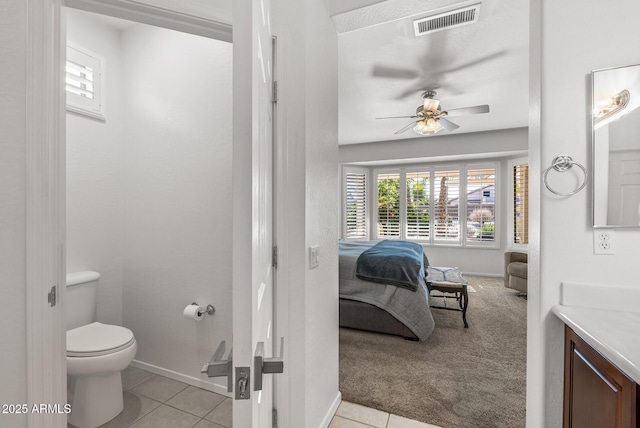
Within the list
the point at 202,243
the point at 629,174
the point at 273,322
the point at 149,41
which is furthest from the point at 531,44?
the point at 149,41

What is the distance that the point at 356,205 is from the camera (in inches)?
261

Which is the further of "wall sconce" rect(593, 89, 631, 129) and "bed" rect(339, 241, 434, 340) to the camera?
"bed" rect(339, 241, 434, 340)

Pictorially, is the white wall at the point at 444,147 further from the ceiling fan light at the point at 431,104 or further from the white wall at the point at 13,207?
the white wall at the point at 13,207

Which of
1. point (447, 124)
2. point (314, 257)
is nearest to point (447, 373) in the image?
point (314, 257)

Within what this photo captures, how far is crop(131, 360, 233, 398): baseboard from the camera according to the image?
1.98 m

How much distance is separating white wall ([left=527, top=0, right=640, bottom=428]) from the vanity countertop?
0.12m

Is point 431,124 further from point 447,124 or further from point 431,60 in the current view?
point 431,60

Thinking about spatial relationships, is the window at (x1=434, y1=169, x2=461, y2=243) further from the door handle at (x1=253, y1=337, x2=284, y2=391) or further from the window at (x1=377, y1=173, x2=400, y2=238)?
the door handle at (x1=253, y1=337, x2=284, y2=391)

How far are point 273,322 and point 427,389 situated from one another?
1444 mm

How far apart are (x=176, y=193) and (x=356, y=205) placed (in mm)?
4907

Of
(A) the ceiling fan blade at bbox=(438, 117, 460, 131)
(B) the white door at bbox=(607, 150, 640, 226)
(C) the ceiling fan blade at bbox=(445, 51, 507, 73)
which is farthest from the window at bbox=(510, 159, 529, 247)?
(B) the white door at bbox=(607, 150, 640, 226)

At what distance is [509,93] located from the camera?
339 cm

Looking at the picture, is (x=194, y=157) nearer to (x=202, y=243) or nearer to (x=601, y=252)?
(x=202, y=243)

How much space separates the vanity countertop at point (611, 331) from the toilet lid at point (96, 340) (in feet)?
7.57
